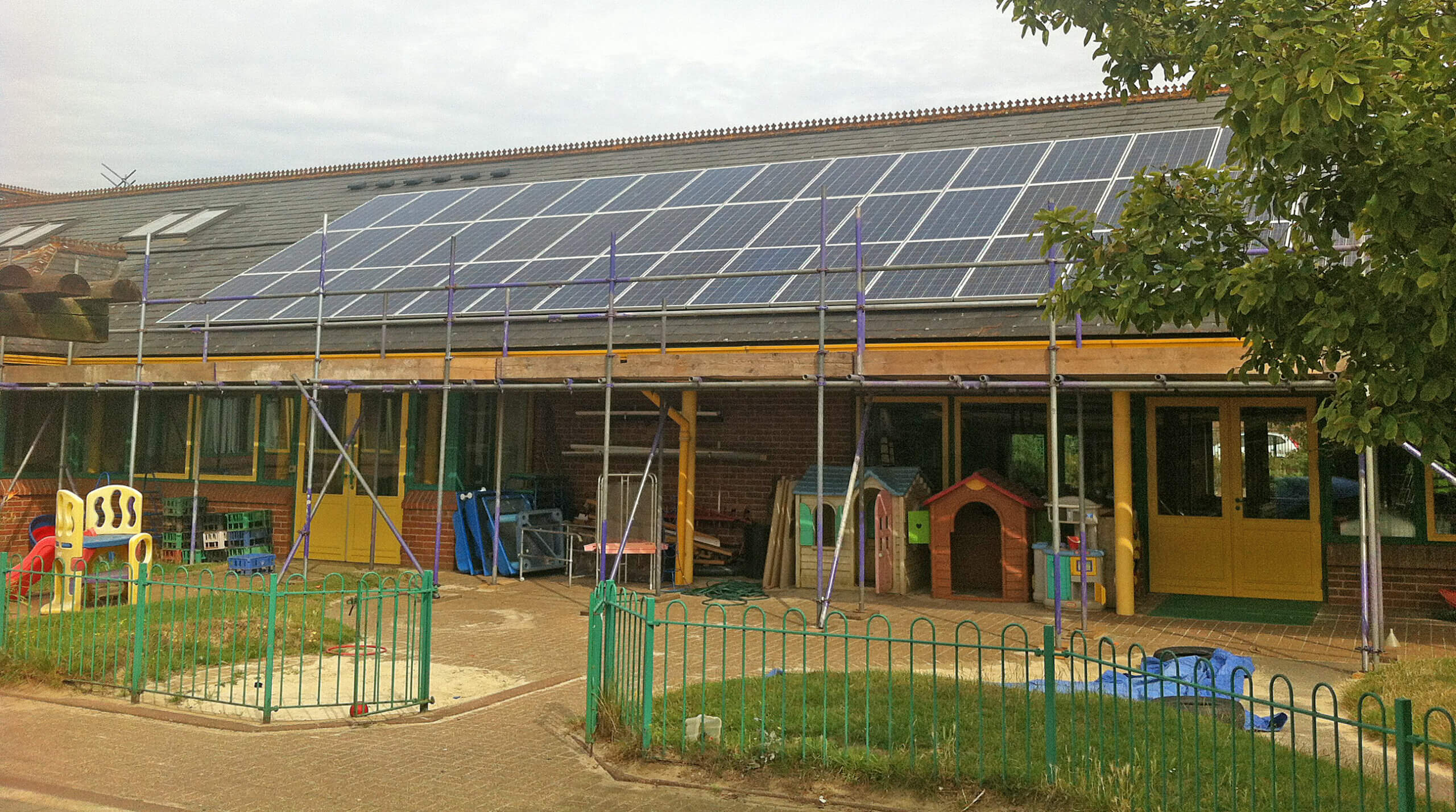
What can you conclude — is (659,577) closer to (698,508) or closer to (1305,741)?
(698,508)

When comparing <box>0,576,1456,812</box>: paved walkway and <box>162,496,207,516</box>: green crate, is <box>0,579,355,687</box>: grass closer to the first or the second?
<box>0,576,1456,812</box>: paved walkway

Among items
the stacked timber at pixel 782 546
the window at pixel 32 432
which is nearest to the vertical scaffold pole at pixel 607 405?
the stacked timber at pixel 782 546

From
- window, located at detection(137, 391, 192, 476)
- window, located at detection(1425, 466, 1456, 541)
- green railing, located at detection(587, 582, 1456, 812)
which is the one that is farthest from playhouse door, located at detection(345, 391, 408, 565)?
window, located at detection(1425, 466, 1456, 541)

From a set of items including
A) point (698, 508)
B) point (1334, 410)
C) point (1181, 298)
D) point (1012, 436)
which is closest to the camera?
point (1334, 410)

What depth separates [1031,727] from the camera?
6.52m

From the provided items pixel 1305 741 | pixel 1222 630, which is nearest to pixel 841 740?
pixel 1305 741

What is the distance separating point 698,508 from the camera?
1522 centimetres

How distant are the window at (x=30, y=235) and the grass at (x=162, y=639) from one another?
14779 millimetres

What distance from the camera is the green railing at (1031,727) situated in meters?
5.40

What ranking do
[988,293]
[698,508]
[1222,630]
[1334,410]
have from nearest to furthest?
[1334,410] < [1222,630] < [988,293] < [698,508]

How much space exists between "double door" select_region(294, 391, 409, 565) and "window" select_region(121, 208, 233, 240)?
26.6 ft

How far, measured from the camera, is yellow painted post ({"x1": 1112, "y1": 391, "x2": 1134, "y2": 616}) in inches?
443

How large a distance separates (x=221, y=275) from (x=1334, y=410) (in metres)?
18.1

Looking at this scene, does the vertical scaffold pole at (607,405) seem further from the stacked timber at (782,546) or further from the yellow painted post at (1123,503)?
the yellow painted post at (1123,503)
